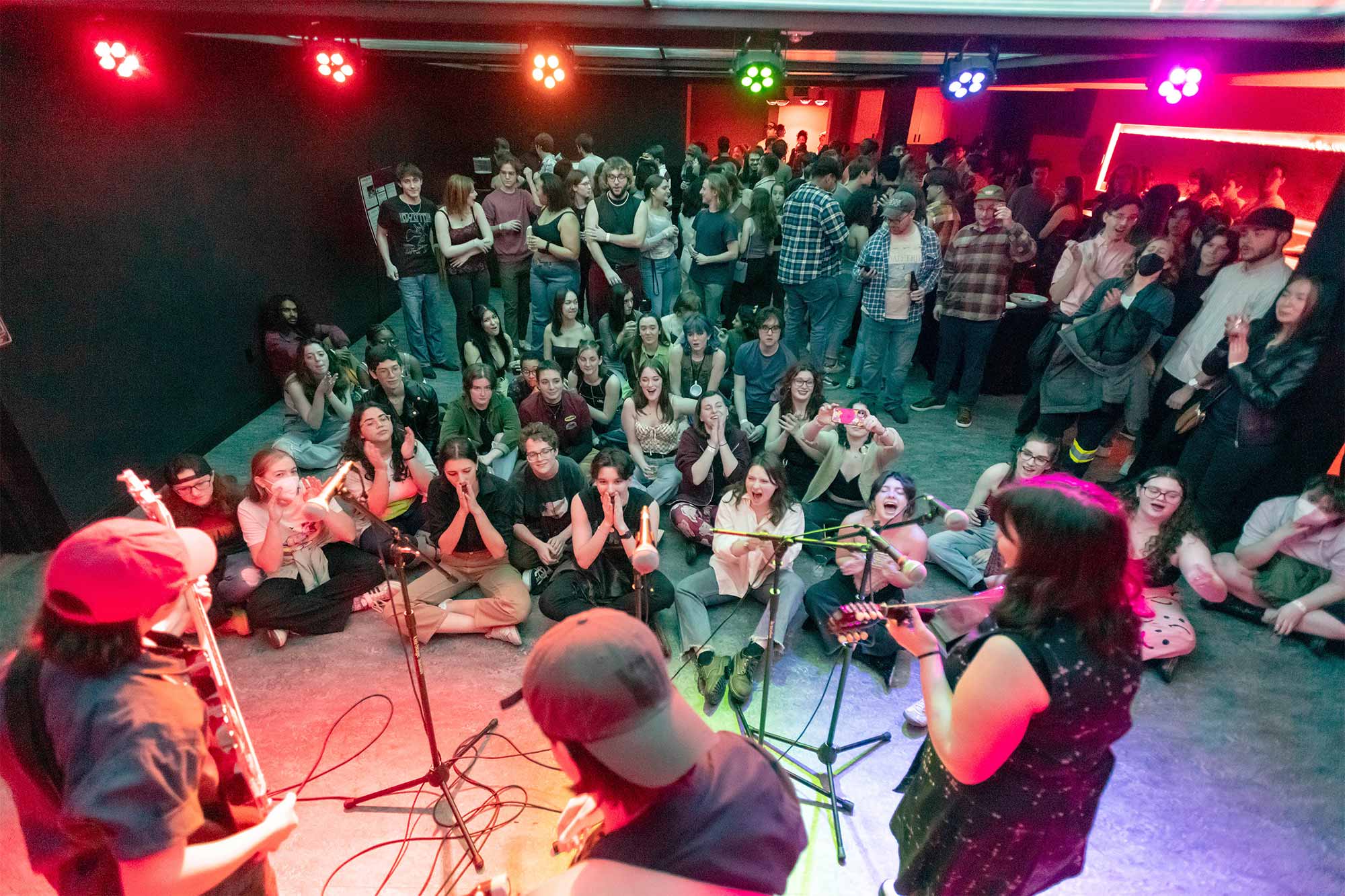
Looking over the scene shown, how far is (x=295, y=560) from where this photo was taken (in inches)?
132

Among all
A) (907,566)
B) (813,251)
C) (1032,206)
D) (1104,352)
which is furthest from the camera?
(1032,206)

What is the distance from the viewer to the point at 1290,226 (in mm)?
3771

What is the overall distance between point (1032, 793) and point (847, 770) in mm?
1285

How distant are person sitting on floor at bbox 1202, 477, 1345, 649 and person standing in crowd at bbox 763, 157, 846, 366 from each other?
10.5 feet

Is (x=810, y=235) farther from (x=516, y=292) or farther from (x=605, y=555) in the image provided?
(x=605, y=555)

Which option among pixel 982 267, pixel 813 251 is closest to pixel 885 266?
pixel 813 251

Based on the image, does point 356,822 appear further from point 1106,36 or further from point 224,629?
point 1106,36

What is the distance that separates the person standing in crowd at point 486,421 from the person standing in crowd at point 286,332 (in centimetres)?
160

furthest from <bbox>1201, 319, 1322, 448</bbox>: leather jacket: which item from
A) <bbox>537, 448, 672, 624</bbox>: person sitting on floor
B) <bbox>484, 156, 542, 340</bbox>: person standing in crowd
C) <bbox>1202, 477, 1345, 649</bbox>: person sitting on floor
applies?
<bbox>484, 156, 542, 340</bbox>: person standing in crowd

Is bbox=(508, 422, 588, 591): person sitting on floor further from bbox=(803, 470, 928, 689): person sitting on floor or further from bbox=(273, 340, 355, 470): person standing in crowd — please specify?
bbox=(273, 340, 355, 470): person standing in crowd

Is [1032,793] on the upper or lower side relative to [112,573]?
lower

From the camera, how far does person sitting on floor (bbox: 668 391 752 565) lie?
3.93 meters

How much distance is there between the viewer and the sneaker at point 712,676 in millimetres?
3059

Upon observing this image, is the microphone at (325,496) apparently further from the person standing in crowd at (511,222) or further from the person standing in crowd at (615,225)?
the person standing in crowd at (511,222)
